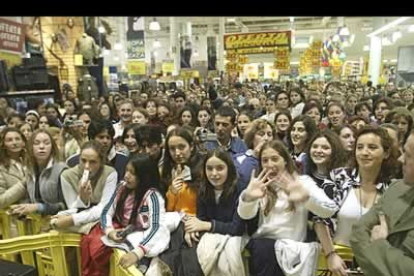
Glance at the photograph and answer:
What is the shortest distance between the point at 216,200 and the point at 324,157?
810 millimetres

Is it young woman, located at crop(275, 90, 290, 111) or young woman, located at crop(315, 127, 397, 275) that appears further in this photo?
young woman, located at crop(275, 90, 290, 111)

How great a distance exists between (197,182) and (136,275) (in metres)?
0.84

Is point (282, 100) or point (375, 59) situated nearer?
point (282, 100)

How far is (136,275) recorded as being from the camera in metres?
1.61

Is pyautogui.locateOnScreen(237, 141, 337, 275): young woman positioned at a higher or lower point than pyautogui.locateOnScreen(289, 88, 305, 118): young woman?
lower

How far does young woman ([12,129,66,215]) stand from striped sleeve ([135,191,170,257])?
725 mm

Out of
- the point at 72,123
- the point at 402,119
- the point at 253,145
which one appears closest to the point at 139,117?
the point at 72,123

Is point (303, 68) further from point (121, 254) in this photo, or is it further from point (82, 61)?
point (121, 254)

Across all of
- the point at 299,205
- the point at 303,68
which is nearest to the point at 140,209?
the point at 299,205

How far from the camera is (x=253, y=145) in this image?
320 centimetres

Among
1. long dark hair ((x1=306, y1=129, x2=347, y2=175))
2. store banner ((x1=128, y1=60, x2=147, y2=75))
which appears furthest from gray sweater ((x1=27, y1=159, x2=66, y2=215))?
store banner ((x1=128, y1=60, x2=147, y2=75))

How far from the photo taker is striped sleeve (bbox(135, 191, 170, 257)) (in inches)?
76.7

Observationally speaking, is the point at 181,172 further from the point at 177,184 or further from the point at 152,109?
the point at 152,109

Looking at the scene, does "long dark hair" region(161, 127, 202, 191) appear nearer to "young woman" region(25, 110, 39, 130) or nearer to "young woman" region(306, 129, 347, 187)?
"young woman" region(306, 129, 347, 187)
